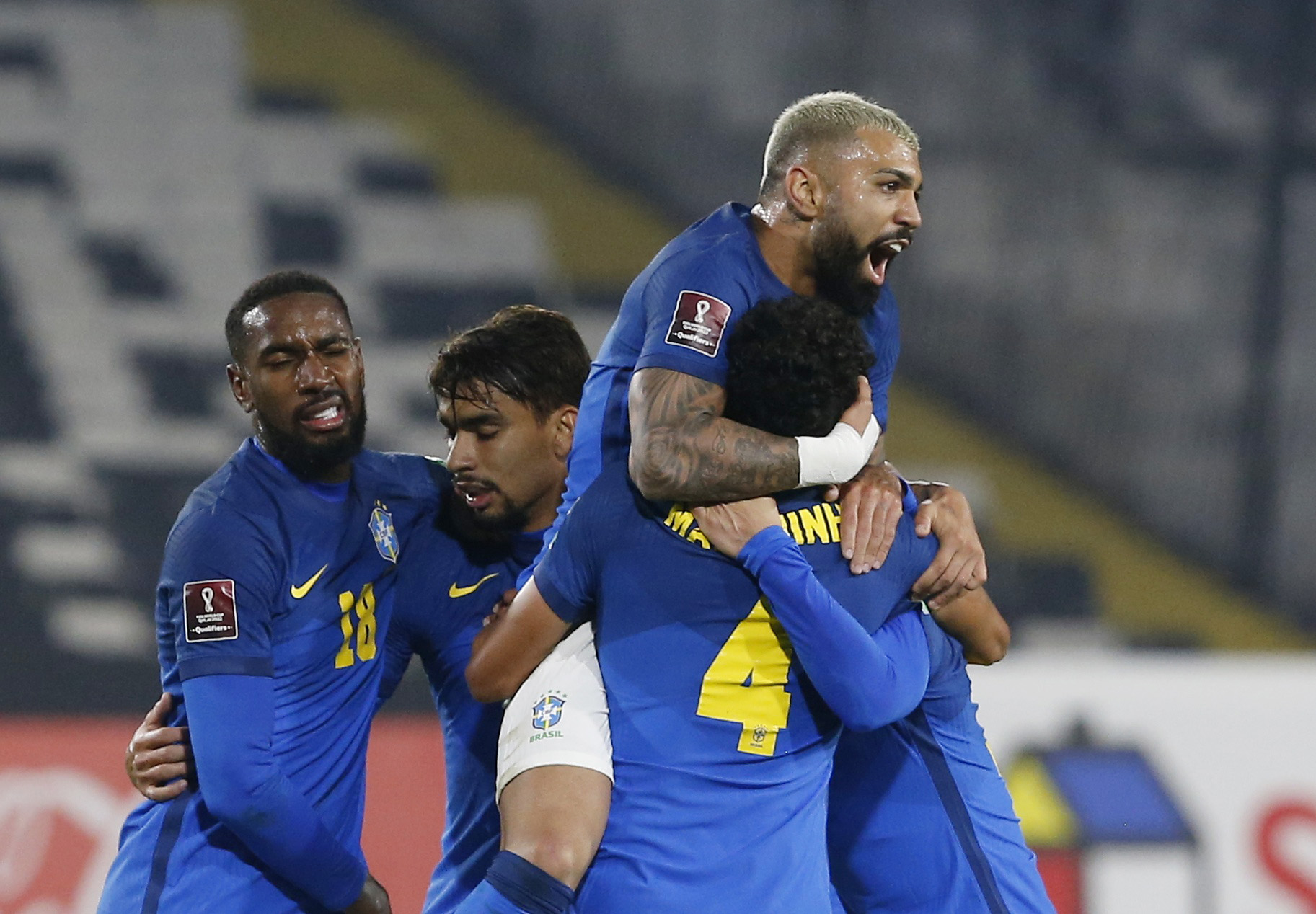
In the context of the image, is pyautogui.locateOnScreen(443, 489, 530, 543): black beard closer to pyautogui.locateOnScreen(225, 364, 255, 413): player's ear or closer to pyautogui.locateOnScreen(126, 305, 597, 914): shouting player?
pyautogui.locateOnScreen(126, 305, 597, 914): shouting player

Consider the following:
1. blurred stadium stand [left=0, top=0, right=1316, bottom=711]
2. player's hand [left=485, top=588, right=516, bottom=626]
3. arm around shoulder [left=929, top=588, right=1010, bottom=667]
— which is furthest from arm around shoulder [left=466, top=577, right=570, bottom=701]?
blurred stadium stand [left=0, top=0, right=1316, bottom=711]

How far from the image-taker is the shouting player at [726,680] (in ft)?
7.93

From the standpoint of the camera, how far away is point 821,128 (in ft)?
9.32

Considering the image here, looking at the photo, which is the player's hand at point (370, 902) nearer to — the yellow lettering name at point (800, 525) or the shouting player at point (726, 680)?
the shouting player at point (726, 680)

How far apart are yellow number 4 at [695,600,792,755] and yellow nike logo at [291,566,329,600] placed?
0.73 meters

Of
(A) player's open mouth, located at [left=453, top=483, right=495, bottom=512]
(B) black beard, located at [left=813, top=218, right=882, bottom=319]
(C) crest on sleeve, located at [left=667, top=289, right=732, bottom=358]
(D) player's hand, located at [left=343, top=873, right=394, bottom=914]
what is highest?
(B) black beard, located at [left=813, top=218, right=882, bottom=319]

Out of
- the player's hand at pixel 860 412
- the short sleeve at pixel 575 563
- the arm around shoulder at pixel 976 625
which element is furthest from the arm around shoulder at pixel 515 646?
the arm around shoulder at pixel 976 625

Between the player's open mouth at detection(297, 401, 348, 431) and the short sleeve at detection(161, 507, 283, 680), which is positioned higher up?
the player's open mouth at detection(297, 401, 348, 431)

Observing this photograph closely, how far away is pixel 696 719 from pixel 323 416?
0.86 metres

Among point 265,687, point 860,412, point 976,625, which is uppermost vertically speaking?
point 860,412

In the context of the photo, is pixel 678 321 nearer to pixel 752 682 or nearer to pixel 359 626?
pixel 752 682

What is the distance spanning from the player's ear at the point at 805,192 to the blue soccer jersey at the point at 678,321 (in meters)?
0.09

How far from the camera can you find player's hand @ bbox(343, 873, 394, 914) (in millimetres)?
2777

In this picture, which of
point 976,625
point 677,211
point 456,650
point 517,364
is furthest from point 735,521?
Answer: point 677,211
